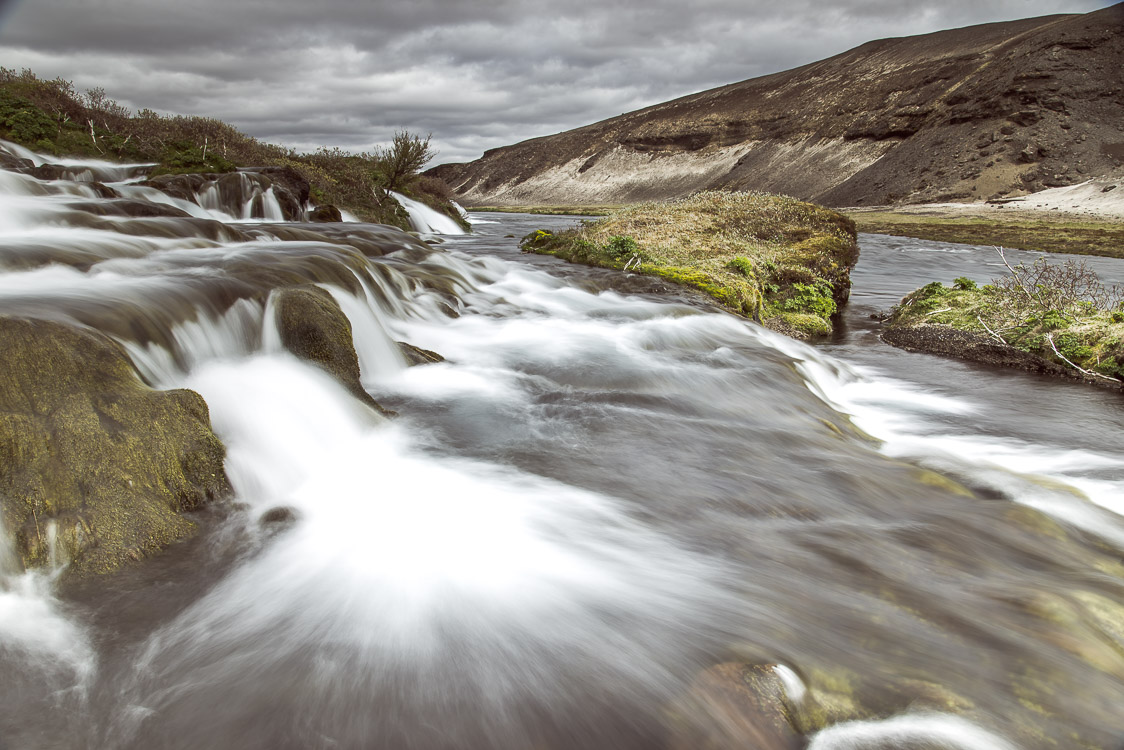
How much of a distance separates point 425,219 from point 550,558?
25.4 m

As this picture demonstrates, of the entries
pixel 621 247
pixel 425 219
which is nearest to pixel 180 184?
pixel 621 247

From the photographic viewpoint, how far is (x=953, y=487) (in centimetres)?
482

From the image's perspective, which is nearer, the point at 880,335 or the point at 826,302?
the point at 880,335

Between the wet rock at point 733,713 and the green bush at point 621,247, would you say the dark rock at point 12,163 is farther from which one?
the wet rock at point 733,713

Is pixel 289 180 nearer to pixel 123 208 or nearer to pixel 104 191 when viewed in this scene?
pixel 104 191

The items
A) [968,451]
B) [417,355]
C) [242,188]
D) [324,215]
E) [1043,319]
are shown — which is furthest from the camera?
[324,215]

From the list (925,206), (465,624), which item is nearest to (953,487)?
(465,624)

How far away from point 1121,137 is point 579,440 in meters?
75.0

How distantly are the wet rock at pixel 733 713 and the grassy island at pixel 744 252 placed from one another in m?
8.81

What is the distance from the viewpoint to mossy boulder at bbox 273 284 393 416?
211 inches

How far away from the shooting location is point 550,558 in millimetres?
3744

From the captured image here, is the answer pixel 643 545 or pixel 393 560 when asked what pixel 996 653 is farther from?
pixel 393 560

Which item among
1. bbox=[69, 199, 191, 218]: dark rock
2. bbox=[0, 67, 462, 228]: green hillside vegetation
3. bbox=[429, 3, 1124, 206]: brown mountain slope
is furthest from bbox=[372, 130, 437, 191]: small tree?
bbox=[429, 3, 1124, 206]: brown mountain slope

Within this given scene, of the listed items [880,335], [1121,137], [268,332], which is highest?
[1121,137]
